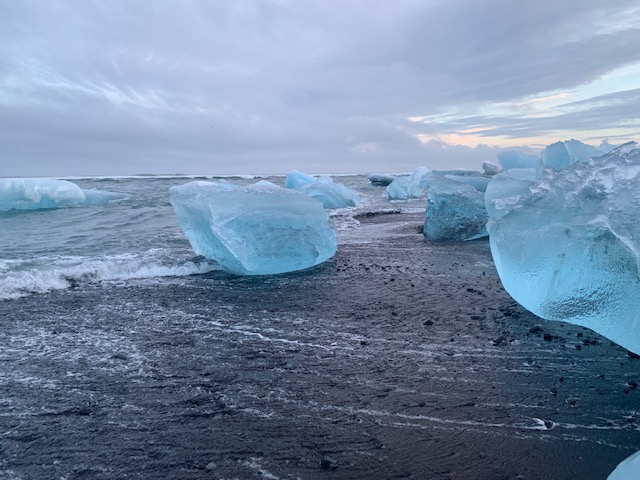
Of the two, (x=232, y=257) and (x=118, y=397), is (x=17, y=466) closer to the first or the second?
(x=118, y=397)

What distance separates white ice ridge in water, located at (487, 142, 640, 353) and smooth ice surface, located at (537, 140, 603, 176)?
304 centimetres

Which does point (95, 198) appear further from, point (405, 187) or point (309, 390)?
point (309, 390)

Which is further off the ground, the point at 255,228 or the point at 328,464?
the point at 255,228

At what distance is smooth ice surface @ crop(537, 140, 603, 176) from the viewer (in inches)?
291

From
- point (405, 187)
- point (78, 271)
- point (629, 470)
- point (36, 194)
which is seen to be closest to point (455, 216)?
point (78, 271)

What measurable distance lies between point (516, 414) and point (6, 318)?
5187 mm

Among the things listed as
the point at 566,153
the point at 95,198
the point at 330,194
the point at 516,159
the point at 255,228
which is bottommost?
the point at 255,228

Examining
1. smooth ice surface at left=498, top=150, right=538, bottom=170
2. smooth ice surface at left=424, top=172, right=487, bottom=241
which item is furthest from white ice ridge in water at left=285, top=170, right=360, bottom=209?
smooth ice surface at left=424, top=172, right=487, bottom=241

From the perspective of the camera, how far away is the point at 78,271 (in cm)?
685

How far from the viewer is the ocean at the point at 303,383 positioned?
2457mm

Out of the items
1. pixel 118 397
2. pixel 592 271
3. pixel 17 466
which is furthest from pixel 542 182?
pixel 17 466

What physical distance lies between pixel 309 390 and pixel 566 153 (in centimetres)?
669

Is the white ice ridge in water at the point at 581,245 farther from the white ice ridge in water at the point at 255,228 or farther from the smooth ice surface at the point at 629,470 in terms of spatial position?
the white ice ridge in water at the point at 255,228

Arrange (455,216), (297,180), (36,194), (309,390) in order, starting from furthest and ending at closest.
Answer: (297,180) → (36,194) → (455,216) → (309,390)
